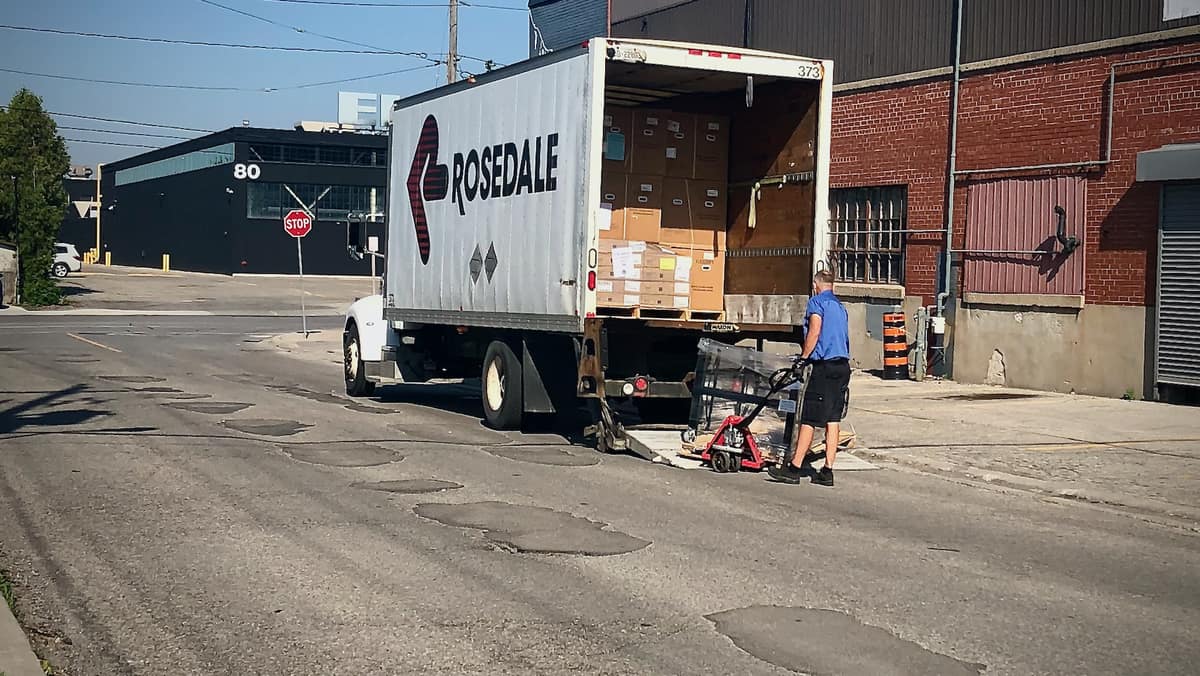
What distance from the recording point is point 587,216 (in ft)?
40.2

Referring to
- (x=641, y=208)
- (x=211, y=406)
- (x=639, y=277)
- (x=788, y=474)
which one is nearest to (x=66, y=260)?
(x=211, y=406)

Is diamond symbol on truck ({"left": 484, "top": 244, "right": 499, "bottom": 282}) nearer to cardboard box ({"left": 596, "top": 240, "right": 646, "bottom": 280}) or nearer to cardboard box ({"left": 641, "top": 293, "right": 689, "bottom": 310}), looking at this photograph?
cardboard box ({"left": 596, "top": 240, "right": 646, "bottom": 280})

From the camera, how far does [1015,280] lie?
1941 cm

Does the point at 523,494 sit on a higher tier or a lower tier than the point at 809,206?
lower

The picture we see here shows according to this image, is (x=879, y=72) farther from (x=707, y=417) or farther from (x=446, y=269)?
(x=707, y=417)

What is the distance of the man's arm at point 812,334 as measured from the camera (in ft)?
35.2

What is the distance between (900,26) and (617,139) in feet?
31.1

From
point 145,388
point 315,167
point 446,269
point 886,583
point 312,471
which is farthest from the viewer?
point 315,167

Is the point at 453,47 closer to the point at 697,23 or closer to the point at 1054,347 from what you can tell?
the point at 697,23

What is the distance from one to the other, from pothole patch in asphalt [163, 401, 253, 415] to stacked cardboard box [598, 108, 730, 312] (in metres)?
5.12

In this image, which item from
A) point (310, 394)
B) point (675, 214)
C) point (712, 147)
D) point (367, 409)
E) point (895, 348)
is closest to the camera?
point (675, 214)

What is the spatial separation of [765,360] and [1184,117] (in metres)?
8.61

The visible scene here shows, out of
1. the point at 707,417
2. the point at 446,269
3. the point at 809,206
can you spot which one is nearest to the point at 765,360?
the point at 707,417

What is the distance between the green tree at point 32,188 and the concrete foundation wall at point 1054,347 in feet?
118
